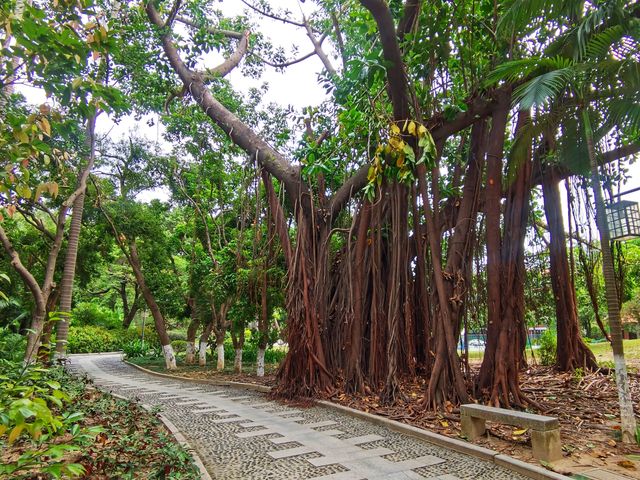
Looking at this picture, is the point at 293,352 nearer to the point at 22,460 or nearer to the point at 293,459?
the point at 293,459

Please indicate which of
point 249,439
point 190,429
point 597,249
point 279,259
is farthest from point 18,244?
point 597,249

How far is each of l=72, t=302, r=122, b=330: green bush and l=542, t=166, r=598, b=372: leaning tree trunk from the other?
22.7m

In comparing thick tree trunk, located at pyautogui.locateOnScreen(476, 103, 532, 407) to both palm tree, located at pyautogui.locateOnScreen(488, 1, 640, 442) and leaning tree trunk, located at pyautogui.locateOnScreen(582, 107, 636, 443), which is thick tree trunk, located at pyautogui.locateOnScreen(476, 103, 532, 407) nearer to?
palm tree, located at pyautogui.locateOnScreen(488, 1, 640, 442)

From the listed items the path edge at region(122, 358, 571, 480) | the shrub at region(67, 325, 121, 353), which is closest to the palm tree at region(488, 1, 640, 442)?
the path edge at region(122, 358, 571, 480)

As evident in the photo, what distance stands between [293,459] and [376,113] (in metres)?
4.04

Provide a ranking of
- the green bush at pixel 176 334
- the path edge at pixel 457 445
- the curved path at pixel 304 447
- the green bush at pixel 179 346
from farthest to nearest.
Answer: the green bush at pixel 176 334 < the green bush at pixel 179 346 < the curved path at pixel 304 447 < the path edge at pixel 457 445

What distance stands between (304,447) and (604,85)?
414 cm

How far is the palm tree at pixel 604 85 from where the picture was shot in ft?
11.9

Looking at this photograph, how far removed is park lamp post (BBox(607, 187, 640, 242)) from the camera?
458cm

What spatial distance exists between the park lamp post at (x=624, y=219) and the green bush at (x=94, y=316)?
2413cm

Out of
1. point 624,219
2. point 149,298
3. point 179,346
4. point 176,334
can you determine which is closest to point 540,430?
point 624,219

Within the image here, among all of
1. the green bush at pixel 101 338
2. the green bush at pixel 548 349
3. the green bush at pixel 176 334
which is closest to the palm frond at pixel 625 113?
the green bush at pixel 548 349

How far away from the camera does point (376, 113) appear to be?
5621 millimetres

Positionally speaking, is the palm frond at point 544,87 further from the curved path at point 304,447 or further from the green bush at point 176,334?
the green bush at point 176,334
